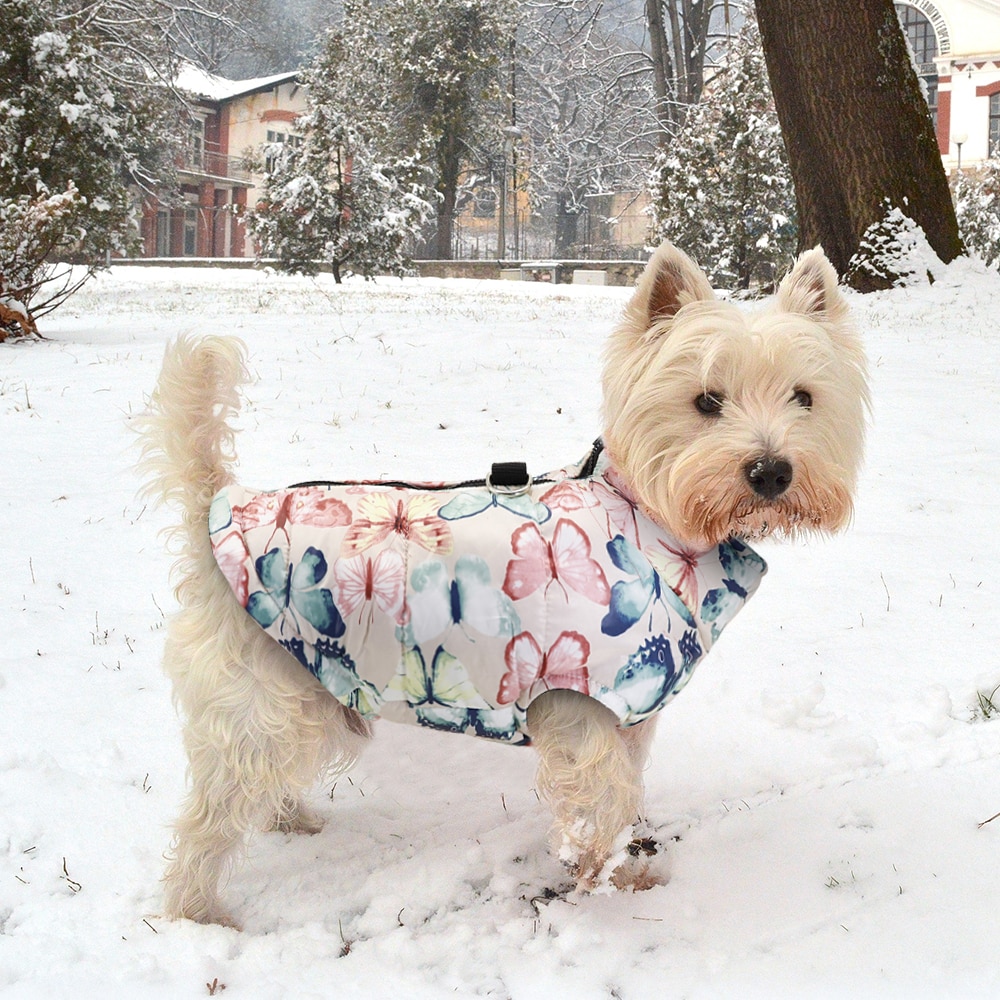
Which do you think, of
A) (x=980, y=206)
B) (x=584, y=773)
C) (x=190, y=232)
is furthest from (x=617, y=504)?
(x=190, y=232)

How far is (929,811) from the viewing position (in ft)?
8.79

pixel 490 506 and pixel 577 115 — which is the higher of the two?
pixel 577 115

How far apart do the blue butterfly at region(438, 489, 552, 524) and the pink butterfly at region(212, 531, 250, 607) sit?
49 cm

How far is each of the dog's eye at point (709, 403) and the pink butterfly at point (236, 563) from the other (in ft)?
3.82

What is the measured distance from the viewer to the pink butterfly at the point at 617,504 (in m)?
2.38

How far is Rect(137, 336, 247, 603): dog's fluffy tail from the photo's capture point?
2379 millimetres

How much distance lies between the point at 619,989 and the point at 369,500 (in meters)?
1.31

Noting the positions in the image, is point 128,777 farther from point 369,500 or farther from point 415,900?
point 369,500

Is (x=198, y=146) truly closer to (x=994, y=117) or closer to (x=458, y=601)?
(x=994, y=117)

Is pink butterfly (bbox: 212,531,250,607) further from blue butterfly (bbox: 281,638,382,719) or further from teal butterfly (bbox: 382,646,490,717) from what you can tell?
teal butterfly (bbox: 382,646,490,717)

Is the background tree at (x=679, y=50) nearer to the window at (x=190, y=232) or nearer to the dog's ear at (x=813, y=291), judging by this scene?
the dog's ear at (x=813, y=291)

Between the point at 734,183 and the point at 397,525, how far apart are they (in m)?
19.4

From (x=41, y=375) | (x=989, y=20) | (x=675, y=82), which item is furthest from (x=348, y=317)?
(x=989, y=20)

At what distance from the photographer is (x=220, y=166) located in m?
49.6
